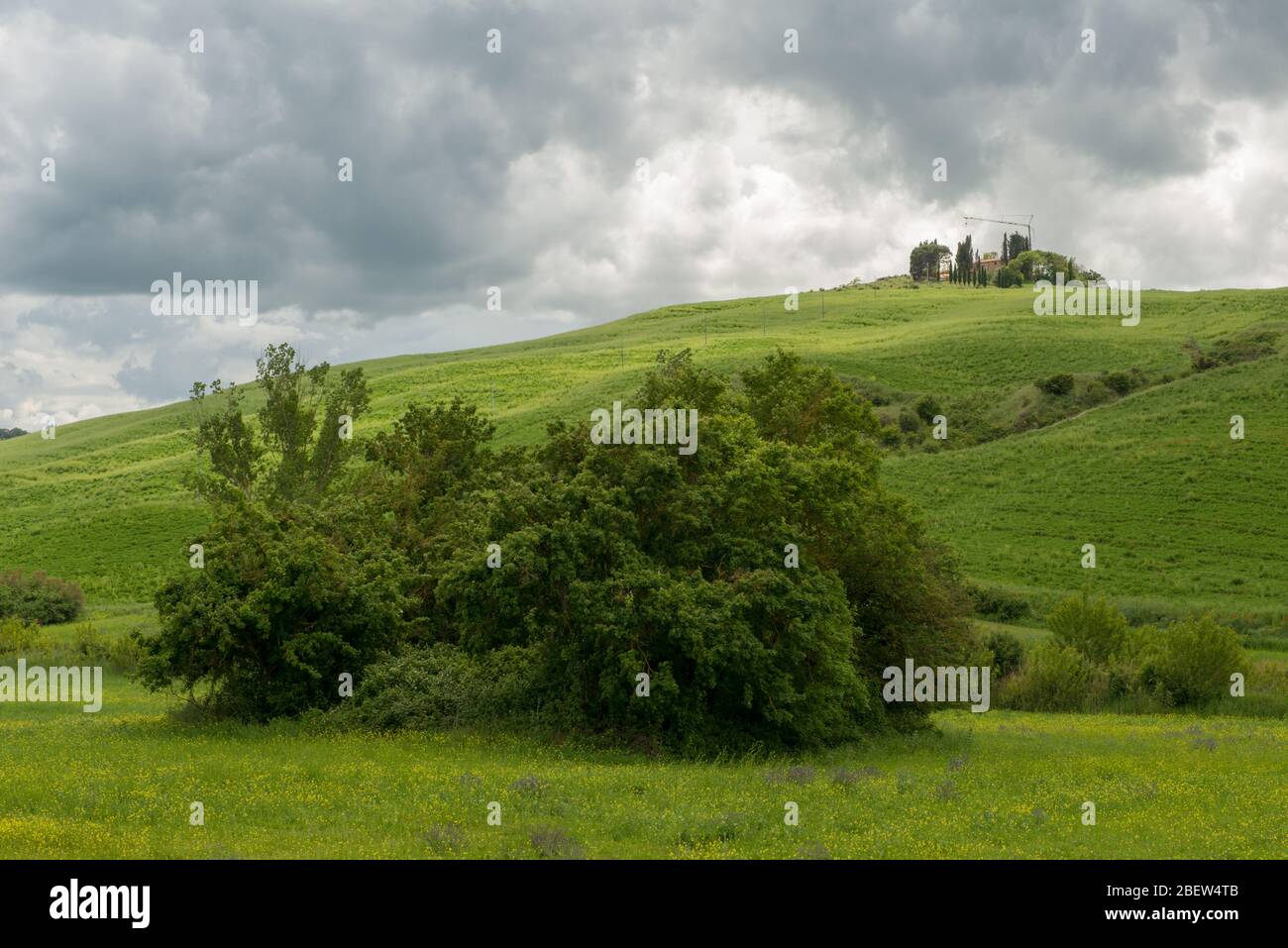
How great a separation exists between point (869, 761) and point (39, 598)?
5367 cm

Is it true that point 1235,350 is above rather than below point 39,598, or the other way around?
above

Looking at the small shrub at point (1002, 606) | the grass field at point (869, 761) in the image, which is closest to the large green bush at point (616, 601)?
the grass field at point (869, 761)

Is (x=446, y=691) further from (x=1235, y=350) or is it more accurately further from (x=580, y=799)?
(x=1235, y=350)

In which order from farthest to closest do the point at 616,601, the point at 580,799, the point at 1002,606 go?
the point at 1002,606 → the point at 616,601 → the point at 580,799

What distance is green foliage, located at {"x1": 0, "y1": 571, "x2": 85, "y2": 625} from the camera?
202 ft

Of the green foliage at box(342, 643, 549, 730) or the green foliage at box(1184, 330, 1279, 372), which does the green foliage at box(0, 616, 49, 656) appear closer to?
the green foliage at box(342, 643, 549, 730)

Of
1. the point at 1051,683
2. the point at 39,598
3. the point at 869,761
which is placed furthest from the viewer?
the point at 39,598

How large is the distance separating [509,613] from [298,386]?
1324 inches

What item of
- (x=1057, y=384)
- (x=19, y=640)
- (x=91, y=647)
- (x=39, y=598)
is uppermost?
(x=1057, y=384)

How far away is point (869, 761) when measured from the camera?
2614 cm

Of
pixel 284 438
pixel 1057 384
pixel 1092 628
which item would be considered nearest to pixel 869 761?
pixel 1092 628

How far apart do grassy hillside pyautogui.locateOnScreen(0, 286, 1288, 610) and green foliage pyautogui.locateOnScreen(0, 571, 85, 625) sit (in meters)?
10.2

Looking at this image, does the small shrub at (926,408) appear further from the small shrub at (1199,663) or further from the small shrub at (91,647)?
the small shrub at (91,647)

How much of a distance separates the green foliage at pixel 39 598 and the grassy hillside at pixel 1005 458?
33.4 ft
